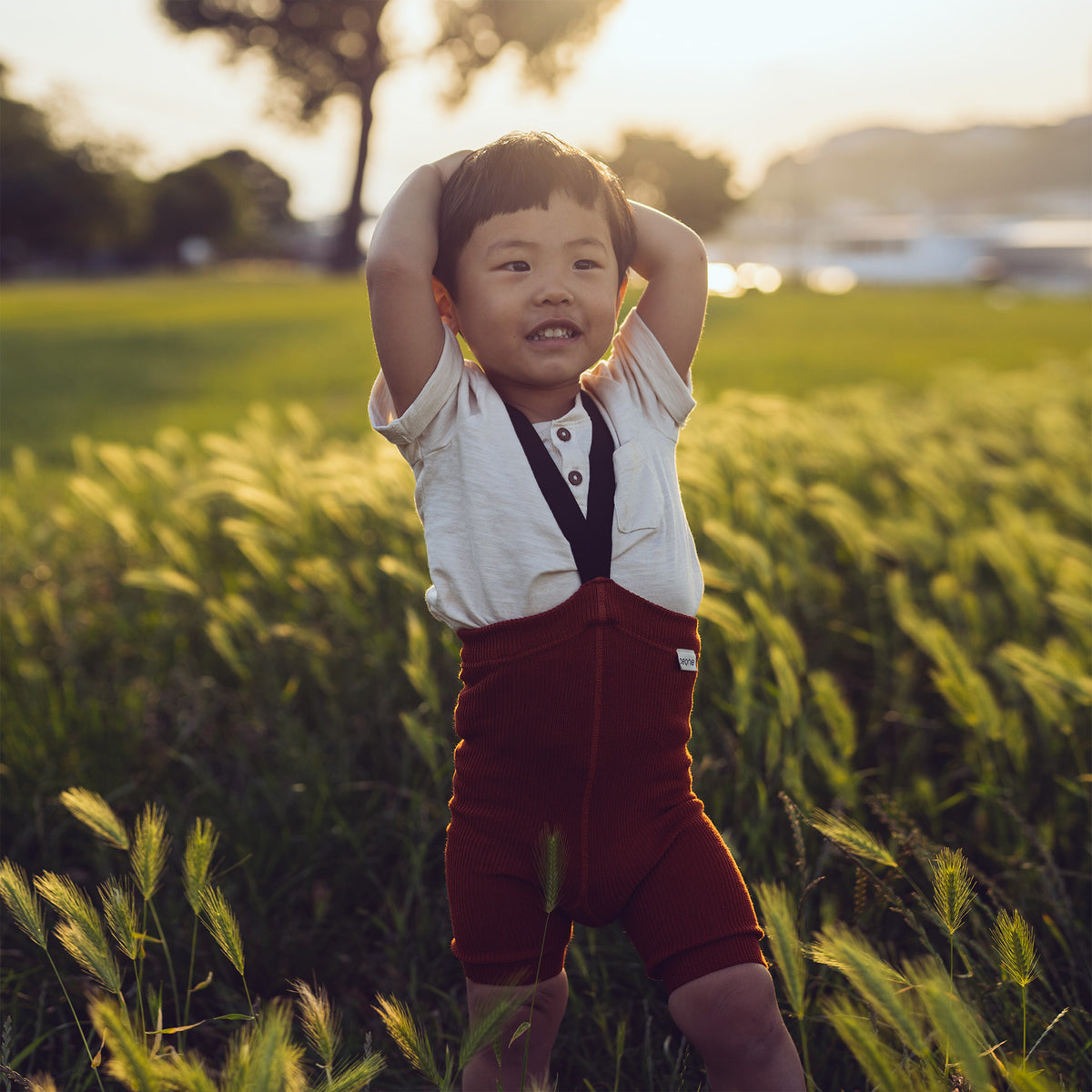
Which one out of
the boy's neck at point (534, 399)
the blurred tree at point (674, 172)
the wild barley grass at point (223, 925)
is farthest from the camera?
the blurred tree at point (674, 172)

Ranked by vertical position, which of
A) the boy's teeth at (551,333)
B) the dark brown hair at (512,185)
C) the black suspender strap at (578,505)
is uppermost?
the dark brown hair at (512,185)

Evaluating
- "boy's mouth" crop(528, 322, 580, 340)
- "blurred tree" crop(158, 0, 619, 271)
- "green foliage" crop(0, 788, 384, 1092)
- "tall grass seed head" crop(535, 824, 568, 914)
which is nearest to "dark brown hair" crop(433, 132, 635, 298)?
"boy's mouth" crop(528, 322, 580, 340)

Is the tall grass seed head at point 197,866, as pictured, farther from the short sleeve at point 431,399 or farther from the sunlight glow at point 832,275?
the sunlight glow at point 832,275

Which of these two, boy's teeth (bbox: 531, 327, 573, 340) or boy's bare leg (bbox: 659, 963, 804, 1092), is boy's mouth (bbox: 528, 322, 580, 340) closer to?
boy's teeth (bbox: 531, 327, 573, 340)

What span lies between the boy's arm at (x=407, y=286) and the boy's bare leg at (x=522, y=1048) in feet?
2.67

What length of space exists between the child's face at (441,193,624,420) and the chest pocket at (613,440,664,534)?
131mm

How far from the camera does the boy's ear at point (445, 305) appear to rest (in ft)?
4.51

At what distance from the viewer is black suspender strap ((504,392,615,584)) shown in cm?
128

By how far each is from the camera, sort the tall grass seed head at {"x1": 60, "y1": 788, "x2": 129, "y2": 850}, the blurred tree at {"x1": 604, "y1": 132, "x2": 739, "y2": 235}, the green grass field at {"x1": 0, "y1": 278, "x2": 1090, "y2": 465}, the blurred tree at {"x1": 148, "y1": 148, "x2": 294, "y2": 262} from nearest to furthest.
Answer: the tall grass seed head at {"x1": 60, "y1": 788, "x2": 129, "y2": 850} < the green grass field at {"x1": 0, "y1": 278, "x2": 1090, "y2": 465} < the blurred tree at {"x1": 604, "y1": 132, "x2": 739, "y2": 235} < the blurred tree at {"x1": 148, "y1": 148, "x2": 294, "y2": 262}

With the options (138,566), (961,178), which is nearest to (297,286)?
(138,566)

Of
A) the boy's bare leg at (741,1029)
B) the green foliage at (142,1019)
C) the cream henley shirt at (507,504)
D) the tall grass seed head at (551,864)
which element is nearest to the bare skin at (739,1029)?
the boy's bare leg at (741,1029)

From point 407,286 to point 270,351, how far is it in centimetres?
1006

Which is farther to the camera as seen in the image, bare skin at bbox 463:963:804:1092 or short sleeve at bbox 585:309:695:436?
short sleeve at bbox 585:309:695:436

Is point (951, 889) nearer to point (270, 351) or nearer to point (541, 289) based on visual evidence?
point (541, 289)
